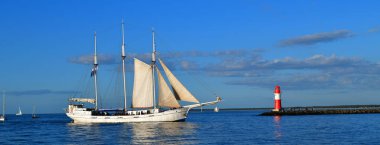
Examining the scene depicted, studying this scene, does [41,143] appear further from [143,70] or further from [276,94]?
[276,94]

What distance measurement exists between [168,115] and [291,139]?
36311mm

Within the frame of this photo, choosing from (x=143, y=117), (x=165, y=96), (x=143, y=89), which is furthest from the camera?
(x=143, y=89)

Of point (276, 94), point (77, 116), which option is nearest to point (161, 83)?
point (77, 116)

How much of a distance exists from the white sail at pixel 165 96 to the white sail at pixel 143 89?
2.73 m

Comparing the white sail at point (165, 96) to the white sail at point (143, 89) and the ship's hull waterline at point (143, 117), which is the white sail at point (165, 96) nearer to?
the ship's hull waterline at point (143, 117)

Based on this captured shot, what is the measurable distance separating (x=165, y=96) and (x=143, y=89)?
15.3ft

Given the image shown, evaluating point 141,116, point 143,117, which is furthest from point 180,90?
point 141,116

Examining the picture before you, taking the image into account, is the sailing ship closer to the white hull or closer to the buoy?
the white hull

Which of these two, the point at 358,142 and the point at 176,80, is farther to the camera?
the point at 176,80

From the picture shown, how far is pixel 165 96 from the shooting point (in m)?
77.3

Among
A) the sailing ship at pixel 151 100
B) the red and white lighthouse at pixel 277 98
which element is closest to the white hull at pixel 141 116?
the sailing ship at pixel 151 100

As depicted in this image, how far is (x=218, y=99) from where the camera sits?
82.1 metres

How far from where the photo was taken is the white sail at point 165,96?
7688cm

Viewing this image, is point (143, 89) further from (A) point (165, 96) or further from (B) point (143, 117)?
(A) point (165, 96)
